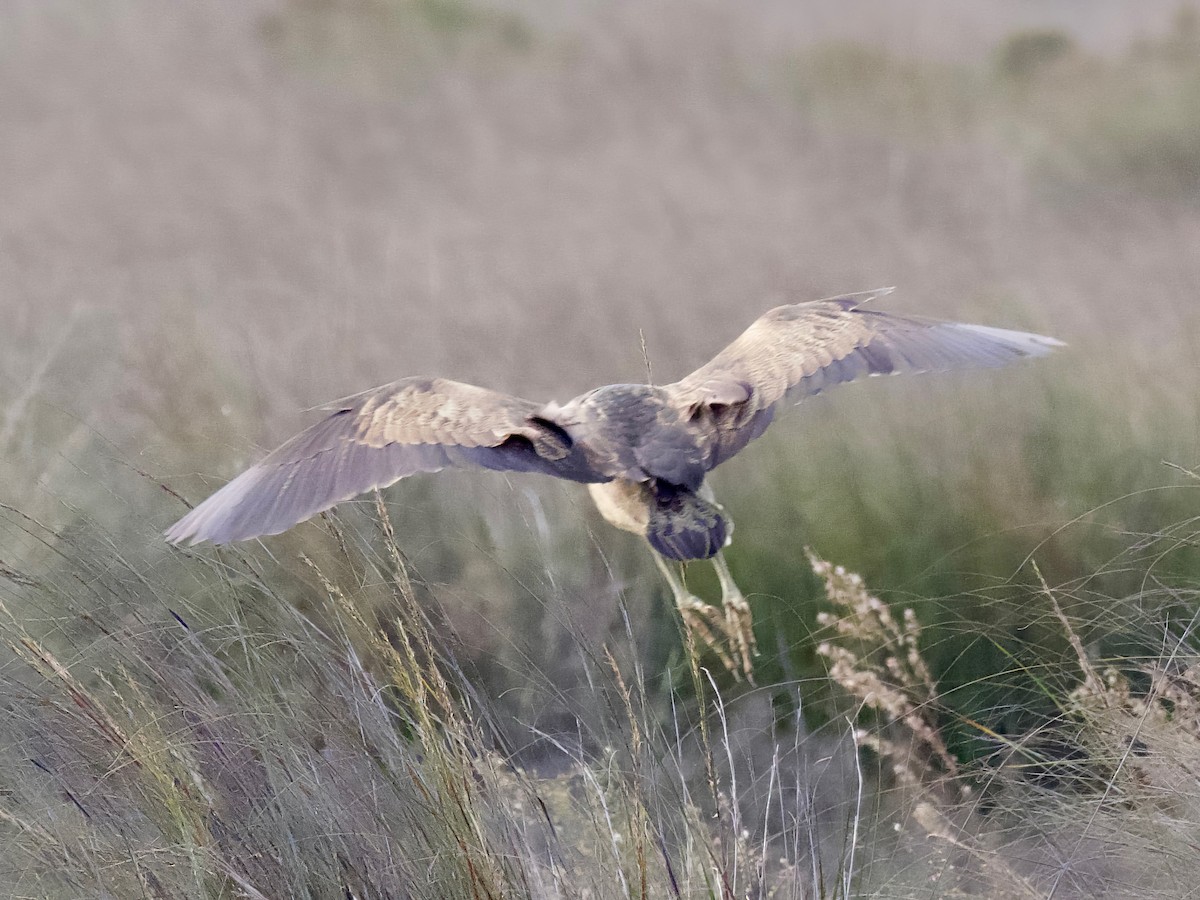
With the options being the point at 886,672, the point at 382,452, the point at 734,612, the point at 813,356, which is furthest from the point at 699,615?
the point at 382,452

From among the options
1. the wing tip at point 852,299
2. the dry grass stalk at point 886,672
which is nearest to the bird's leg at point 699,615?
the dry grass stalk at point 886,672

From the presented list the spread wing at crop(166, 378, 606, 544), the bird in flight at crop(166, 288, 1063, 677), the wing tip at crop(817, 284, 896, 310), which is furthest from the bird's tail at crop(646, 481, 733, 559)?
the wing tip at crop(817, 284, 896, 310)

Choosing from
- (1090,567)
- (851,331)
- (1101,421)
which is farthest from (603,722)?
(1101,421)

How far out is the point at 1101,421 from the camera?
10.1 ft

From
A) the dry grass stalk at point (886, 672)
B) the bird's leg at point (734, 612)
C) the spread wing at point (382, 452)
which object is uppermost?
the spread wing at point (382, 452)

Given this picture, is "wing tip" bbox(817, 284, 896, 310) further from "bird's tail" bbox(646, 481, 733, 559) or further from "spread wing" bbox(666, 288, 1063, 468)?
"bird's tail" bbox(646, 481, 733, 559)

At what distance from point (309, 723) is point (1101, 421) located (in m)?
1.95

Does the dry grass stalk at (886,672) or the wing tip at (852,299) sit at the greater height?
the wing tip at (852,299)

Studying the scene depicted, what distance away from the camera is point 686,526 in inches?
87.9

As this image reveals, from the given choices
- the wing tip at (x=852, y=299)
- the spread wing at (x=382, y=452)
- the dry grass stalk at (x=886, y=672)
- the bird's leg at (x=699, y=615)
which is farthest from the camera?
the wing tip at (x=852, y=299)

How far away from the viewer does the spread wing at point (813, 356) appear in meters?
2.47

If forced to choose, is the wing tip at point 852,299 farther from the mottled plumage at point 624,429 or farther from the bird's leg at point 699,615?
the bird's leg at point 699,615

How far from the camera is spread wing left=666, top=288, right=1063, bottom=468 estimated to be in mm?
2465

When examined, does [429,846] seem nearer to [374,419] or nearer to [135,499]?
[374,419]
